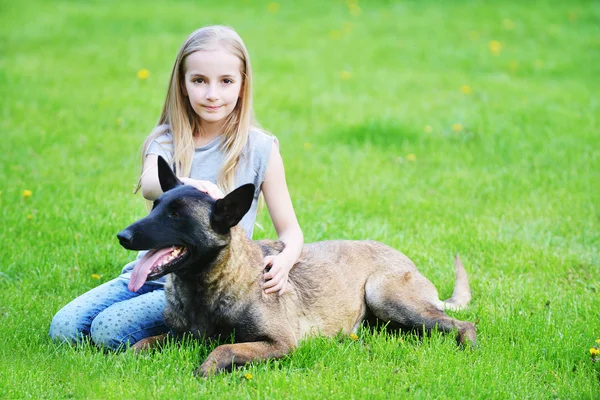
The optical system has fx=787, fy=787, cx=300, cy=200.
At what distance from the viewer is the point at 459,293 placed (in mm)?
5234

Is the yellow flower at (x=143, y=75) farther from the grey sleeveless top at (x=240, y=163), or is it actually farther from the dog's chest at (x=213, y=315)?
the dog's chest at (x=213, y=315)

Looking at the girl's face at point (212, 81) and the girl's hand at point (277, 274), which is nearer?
the girl's hand at point (277, 274)

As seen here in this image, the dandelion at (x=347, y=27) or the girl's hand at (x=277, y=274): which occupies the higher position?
the dandelion at (x=347, y=27)

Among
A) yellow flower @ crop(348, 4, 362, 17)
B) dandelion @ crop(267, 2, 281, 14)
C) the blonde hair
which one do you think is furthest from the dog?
dandelion @ crop(267, 2, 281, 14)

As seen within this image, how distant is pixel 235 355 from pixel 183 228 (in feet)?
2.31

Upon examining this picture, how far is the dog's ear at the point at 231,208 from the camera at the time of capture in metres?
3.94

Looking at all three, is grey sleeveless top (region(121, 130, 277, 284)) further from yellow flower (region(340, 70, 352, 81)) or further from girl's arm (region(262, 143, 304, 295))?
yellow flower (region(340, 70, 352, 81))

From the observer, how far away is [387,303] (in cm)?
478

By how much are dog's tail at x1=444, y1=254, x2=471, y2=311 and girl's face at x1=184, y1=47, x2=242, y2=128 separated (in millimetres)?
1908

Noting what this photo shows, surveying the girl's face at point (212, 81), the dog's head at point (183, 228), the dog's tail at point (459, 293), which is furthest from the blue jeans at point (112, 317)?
the dog's tail at point (459, 293)

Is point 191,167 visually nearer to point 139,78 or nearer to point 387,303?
point 387,303

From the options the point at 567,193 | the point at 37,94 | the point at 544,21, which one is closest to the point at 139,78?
the point at 37,94

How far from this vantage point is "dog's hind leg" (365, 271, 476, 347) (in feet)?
15.1

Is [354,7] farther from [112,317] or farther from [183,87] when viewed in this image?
[112,317]
